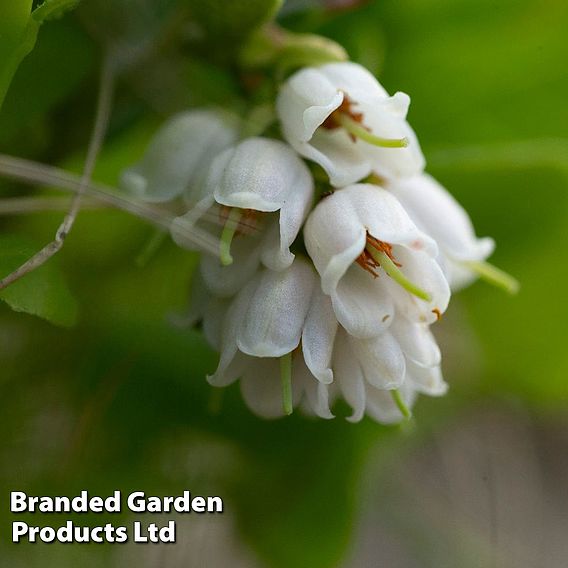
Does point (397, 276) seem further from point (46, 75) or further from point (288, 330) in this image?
point (46, 75)

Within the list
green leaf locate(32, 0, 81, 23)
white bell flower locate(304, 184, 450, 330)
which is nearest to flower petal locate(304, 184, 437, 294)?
white bell flower locate(304, 184, 450, 330)

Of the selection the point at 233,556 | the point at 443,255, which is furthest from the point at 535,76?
the point at 233,556

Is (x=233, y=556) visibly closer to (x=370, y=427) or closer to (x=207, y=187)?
(x=370, y=427)

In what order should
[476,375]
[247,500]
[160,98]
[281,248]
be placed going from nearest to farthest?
[281,248]
[160,98]
[247,500]
[476,375]

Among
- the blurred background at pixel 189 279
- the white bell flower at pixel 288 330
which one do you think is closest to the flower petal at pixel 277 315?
the white bell flower at pixel 288 330

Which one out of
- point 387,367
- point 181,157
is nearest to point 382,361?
point 387,367

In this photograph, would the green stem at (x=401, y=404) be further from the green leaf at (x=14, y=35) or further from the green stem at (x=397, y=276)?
the green leaf at (x=14, y=35)
